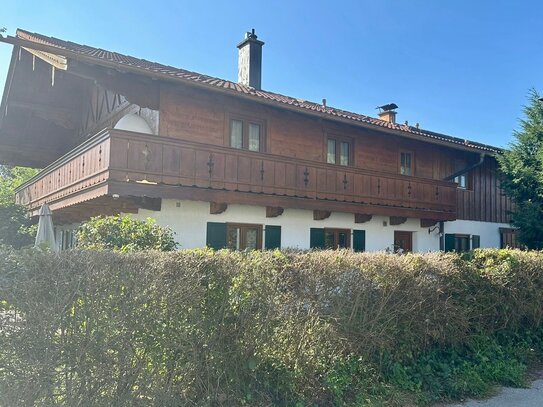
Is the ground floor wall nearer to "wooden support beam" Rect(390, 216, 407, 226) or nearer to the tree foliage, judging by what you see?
"wooden support beam" Rect(390, 216, 407, 226)

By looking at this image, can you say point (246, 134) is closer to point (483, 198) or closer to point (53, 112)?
point (53, 112)

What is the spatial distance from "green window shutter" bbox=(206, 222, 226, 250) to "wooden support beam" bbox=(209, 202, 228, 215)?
304 millimetres

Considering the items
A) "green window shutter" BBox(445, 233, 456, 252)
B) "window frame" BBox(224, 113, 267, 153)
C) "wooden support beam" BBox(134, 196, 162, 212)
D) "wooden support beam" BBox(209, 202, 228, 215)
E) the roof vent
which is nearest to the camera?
"wooden support beam" BBox(134, 196, 162, 212)

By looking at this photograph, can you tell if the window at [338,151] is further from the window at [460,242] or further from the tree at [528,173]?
the window at [460,242]

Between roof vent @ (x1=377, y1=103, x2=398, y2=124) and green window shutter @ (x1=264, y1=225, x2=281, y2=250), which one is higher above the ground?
roof vent @ (x1=377, y1=103, x2=398, y2=124)

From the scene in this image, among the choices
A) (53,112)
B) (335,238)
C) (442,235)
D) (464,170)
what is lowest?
(335,238)

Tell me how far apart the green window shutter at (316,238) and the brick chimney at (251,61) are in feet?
21.8

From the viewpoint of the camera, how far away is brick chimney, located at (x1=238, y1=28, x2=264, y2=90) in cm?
1850

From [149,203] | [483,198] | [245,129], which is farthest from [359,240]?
[483,198]

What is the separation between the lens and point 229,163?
1214 cm

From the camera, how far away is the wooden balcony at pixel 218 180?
1053cm

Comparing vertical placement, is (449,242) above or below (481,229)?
below

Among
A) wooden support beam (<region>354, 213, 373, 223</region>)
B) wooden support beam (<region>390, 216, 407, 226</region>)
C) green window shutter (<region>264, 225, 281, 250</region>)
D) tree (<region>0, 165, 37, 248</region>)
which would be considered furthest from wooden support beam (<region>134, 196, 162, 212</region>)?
wooden support beam (<region>390, 216, 407, 226</region>)

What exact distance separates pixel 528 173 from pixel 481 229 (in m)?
5.79
